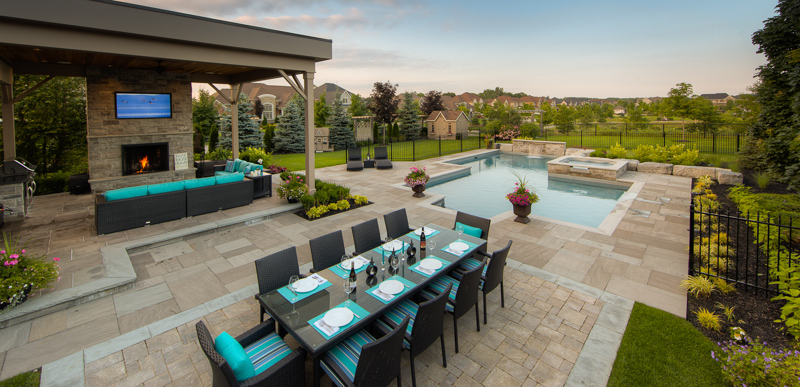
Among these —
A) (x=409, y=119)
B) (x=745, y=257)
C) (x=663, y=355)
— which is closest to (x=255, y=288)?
(x=663, y=355)

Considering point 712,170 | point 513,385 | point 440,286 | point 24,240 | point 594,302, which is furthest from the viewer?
point 712,170

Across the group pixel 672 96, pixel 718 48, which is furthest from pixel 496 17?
pixel 672 96

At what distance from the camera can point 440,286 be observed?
12.6 feet

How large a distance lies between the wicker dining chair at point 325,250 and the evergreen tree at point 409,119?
89.5 ft

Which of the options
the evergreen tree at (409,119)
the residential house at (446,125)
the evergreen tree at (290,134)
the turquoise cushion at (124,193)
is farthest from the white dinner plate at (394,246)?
the residential house at (446,125)

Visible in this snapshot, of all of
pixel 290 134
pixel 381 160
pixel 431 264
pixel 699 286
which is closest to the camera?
pixel 431 264

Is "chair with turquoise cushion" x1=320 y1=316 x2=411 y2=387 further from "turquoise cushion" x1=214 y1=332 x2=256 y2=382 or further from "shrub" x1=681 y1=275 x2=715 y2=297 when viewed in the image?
"shrub" x1=681 y1=275 x2=715 y2=297

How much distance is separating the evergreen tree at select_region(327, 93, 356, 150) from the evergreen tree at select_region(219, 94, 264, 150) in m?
4.97

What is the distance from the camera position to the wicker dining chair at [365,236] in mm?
4602

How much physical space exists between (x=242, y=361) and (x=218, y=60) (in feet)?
21.9

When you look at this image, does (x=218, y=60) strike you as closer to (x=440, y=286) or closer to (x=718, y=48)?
(x=440, y=286)

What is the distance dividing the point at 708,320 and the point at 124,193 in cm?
915

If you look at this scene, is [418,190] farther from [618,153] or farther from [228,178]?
[618,153]

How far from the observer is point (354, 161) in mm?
14773
